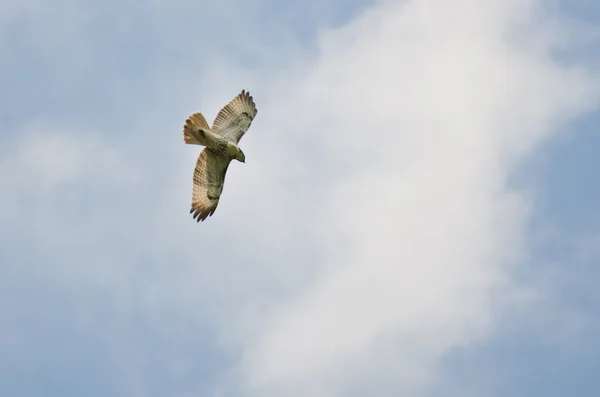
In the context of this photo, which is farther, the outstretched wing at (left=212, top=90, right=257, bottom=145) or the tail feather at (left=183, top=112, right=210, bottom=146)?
the outstretched wing at (left=212, top=90, right=257, bottom=145)

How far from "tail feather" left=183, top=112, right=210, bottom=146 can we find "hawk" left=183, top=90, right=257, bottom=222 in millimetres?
30

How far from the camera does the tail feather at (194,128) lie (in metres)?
32.1

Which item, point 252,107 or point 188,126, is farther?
point 252,107

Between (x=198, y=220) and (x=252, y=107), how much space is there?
13.3ft

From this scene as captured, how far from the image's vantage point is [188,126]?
105 feet

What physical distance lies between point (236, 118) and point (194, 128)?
249 cm

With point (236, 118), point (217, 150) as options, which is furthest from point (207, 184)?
point (236, 118)

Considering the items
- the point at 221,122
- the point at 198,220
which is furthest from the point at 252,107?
the point at 198,220

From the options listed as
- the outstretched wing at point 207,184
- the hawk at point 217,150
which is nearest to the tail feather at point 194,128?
the hawk at point 217,150

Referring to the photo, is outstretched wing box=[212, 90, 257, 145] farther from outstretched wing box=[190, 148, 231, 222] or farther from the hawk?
outstretched wing box=[190, 148, 231, 222]

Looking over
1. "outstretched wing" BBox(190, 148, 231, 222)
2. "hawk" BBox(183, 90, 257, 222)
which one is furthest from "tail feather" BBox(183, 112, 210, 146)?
"outstretched wing" BBox(190, 148, 231, 222)

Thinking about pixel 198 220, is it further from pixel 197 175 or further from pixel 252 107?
pixel 252 107

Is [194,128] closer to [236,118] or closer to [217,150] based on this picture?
[217,150]

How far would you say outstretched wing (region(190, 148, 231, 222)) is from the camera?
33.6m
